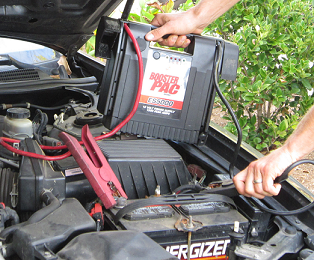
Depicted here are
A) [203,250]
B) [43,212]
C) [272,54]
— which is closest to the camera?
[43,212]

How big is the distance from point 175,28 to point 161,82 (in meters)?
0.25

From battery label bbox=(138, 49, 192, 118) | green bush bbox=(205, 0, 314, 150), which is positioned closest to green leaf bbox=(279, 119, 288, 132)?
green bush bbox=(205, 0, 314, 150)

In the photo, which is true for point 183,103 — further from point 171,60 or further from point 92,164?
point 92,164

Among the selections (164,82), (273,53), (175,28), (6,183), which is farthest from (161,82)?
(273,53)

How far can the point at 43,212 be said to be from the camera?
40.1 inches

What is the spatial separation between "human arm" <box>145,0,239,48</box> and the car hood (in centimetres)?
45

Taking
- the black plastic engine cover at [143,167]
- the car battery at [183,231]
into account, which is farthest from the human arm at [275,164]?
the black plastic engine cover at [143,167]

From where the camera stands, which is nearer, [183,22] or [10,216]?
[10,216]

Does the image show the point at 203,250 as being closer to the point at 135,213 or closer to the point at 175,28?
the point at 135,213

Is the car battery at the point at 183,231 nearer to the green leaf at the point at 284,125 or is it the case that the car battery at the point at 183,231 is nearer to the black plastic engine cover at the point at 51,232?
the black plastic engine cover at the point at 51,232

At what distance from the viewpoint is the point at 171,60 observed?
1542 mm

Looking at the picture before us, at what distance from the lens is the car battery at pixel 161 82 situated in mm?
1525

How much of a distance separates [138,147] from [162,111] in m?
0.21

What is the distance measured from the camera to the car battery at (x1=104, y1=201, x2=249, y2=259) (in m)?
1.06
